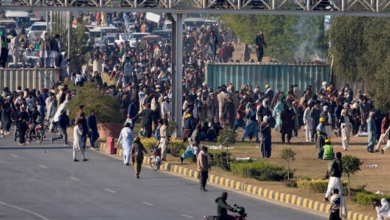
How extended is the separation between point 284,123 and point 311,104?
7.79ft

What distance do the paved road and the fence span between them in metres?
12.5

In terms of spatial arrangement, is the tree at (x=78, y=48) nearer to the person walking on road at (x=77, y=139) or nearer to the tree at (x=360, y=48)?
the tree at (x=360, y=48)

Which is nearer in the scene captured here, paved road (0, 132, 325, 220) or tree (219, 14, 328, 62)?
paved road (0, 132, 325, 220)

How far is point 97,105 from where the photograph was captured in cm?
3919

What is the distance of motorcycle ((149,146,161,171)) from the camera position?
32.7 metres

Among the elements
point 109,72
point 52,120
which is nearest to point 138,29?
point 109,72

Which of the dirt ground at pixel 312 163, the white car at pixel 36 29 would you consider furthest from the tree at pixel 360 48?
the white car at pixel 36 29

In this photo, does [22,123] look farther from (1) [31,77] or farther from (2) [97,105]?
(1) [31,77]

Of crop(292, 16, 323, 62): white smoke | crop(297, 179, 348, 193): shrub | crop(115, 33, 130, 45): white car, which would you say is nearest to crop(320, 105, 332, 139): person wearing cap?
crop(297, 179, 348, 193): shrub

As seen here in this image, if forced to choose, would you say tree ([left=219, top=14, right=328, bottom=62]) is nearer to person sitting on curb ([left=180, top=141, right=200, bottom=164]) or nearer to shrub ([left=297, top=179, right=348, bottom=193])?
person sitting on curb ([left=180, top=141, right=200, bottom=164])

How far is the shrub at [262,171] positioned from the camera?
99.9 ft

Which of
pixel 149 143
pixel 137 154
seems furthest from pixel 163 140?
pixel 137 154

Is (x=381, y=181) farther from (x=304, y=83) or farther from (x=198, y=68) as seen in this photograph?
(x=198, y=68)

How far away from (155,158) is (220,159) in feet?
5.80
